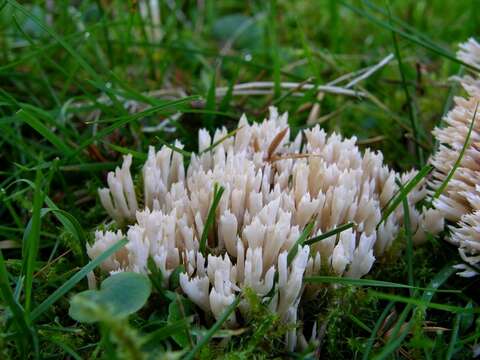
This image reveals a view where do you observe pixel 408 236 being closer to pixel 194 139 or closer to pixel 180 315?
pixel 180 315

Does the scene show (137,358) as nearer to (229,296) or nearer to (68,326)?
(229,296)

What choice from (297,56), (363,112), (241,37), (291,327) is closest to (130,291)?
(291,327)

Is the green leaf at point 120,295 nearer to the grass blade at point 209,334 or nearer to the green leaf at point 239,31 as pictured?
the grass blade at point 209,334

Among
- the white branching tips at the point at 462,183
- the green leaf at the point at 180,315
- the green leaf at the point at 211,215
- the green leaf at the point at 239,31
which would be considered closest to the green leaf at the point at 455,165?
the white branching tips at the point at 462,183

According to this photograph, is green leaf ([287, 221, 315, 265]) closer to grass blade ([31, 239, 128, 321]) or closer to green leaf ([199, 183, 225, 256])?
green leaf ([199, 183, 225, 256])

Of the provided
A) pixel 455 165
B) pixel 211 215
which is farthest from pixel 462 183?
pixel 211 215

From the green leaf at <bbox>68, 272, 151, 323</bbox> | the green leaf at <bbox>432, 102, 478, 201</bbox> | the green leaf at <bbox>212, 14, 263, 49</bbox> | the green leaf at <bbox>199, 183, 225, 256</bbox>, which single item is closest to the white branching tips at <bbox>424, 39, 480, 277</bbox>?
the green leaf at <bbox>432, 102, 478, 201</bbox>

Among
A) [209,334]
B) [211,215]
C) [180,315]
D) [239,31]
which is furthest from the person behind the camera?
[239,31]
